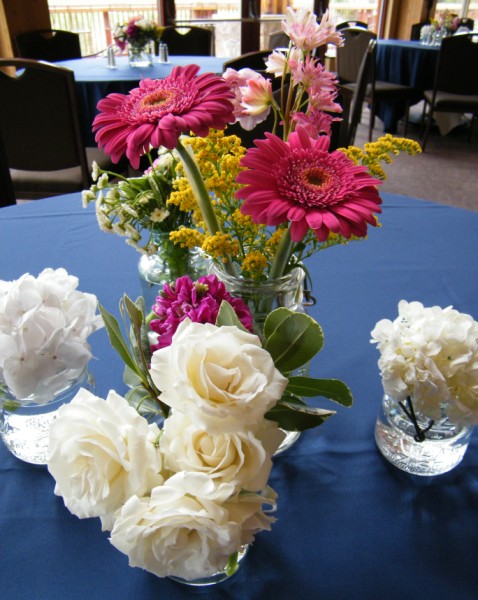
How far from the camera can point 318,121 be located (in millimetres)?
471

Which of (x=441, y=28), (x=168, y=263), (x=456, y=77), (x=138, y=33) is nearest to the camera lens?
(x=168, y=263)

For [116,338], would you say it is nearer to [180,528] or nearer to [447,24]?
[180,528]

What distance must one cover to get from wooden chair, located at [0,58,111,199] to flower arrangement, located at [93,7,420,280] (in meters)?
1.39

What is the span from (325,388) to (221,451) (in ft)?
0.42

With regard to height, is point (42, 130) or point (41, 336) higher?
point (41, 336)

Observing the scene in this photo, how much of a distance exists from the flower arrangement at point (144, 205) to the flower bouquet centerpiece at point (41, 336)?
0.11 meters

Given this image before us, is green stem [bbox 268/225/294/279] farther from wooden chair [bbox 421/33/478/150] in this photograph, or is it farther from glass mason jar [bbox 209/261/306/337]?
wooden chair [bbox 421/33/478/150]

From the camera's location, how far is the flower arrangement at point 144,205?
591mm

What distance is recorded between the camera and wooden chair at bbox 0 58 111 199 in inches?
67.7

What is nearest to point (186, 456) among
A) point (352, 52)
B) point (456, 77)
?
point (456, 77)

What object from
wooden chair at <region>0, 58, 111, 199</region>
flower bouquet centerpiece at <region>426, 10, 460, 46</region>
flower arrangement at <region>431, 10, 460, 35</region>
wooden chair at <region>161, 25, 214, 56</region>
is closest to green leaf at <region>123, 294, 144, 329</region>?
wooden chair at <region>0, 58, 111, 199</region>

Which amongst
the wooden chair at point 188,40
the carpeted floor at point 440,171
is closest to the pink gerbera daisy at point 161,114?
Result: the carpeted floor at point 440,171

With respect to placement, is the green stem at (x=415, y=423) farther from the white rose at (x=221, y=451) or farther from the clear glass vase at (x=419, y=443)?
the white rose at (x=221, y=451)

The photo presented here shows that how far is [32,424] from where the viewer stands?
1.81 ft
